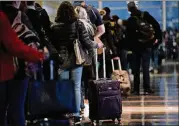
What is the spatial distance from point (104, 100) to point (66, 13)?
1052 millimetres

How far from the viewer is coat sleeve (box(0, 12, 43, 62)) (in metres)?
3.78

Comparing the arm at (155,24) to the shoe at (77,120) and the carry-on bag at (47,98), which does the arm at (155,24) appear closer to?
the shoe at (77,120)

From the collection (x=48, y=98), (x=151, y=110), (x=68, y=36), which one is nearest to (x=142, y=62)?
(x=151, y=110)

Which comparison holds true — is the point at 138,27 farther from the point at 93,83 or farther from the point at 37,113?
the point at 37,113

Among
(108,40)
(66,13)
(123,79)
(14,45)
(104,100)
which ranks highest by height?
(66,13)

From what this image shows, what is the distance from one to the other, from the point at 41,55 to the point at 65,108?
6.12ft

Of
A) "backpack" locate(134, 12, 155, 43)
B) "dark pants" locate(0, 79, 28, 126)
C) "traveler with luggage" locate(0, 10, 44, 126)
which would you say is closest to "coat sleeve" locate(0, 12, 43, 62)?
"traveler with luggage" locate(0, 10, 44, 126)

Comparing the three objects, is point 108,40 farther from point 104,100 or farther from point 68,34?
point 68,34

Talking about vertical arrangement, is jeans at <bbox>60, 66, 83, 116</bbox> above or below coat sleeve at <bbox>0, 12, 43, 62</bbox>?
below

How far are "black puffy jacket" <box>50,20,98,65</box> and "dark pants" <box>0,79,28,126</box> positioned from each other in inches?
58.2

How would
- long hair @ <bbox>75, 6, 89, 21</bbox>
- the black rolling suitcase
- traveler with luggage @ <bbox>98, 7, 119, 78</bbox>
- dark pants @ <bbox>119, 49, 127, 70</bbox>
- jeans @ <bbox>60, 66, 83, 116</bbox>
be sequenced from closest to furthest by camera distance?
the black rolling suitcase, jeans @ <bbox>60, 66, 83, 116</bbox>, long hair @ <bbox>75, 6, 89, 21</bbox>, traveler with luggage @ <bbox>98, 7, 119, 78</bbox>, dark pants @ <bbox>119, 49, 127, 70</bbox>

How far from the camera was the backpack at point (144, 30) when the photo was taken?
8117 millimetres

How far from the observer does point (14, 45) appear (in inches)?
149

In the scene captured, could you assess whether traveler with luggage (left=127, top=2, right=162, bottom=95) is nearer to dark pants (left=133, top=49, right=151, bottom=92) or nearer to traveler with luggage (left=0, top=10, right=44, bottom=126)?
dark pants (left=133, top=49, right=151, bottom=92)
